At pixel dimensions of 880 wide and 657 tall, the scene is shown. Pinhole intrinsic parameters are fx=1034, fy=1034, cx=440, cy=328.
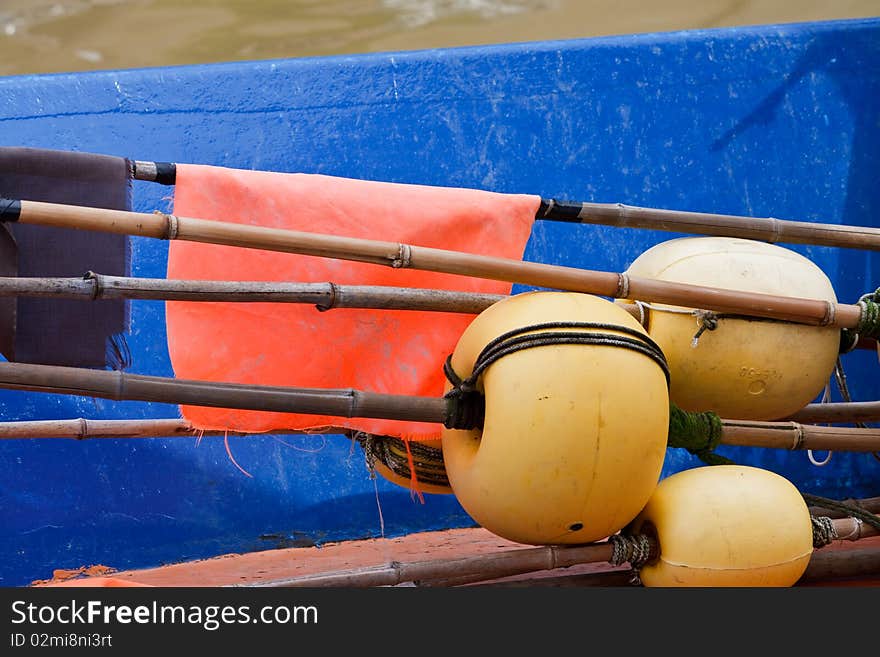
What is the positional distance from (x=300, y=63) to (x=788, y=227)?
51.6 inches

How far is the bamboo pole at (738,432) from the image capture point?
1659 millimetres

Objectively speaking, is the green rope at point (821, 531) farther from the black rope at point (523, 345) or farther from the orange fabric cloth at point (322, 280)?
the orange fabric cloth at point (322, 280)

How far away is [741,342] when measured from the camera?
1.61 meters

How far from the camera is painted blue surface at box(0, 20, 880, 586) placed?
2.41 metres

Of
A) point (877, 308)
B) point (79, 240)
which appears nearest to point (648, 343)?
point (877, 308)

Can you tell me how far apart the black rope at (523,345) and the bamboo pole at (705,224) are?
35 centimetres

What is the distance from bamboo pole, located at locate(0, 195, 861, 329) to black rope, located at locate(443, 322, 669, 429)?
0.14 m

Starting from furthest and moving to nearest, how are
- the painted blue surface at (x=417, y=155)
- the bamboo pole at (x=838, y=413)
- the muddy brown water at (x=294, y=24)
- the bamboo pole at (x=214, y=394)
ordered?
the muddy brown water at (x=294, y=24) < the painted blue surface at (x=417, y=155) < the bamboo pole at (x=838, y=413) < the bamboo pole at (x=214, y=394)

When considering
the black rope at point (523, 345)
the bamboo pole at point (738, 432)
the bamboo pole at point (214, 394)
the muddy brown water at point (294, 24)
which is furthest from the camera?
the muddy brown water at point (294, 24)

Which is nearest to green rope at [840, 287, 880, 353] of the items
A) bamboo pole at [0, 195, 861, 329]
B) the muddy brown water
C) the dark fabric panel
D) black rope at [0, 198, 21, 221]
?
bamboo pole at [0, 195, 861, 329]

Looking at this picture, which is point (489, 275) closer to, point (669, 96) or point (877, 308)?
point (877, 308)

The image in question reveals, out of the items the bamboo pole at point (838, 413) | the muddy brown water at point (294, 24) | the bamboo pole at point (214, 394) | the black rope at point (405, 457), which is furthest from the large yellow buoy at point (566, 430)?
the muddy brown water at point (294, 24)

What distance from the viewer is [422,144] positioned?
2.59m

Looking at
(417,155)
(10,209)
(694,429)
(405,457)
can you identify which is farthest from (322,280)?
(417,155)
